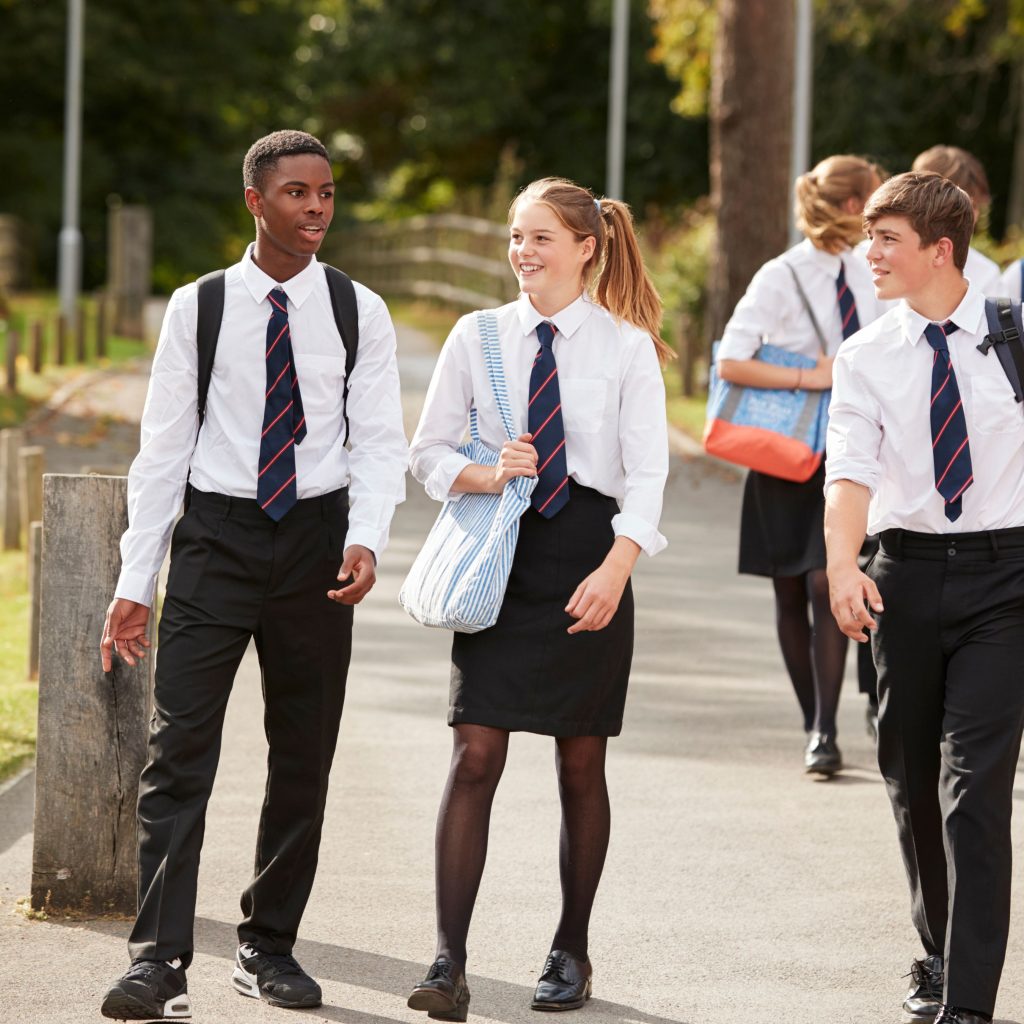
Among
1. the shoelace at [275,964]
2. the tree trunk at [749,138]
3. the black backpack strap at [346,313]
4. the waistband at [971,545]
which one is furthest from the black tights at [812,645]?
the tree trunk at [749,138]

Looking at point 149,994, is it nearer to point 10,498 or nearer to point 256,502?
point 256,502

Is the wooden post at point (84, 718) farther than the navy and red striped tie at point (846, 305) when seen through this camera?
No

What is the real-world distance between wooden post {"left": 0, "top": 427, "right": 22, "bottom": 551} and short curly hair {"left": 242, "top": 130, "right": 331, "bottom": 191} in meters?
7.33

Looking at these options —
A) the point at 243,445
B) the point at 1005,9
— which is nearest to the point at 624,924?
the point at 243,445

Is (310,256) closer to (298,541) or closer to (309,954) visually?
(298,541)

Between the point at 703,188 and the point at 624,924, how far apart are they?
35458 millimetres

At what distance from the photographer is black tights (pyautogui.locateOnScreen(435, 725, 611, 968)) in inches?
173

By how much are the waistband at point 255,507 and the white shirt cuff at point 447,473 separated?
0.23m

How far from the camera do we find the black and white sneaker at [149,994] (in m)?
4.16

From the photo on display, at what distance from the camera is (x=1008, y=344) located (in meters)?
4.44

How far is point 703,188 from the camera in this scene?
1565 inches

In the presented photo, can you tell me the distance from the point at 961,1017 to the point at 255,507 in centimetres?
186

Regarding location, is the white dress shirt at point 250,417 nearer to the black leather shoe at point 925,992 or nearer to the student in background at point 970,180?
the black leather shoe at point 925,992

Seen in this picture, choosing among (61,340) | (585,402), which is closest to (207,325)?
(585,402)
